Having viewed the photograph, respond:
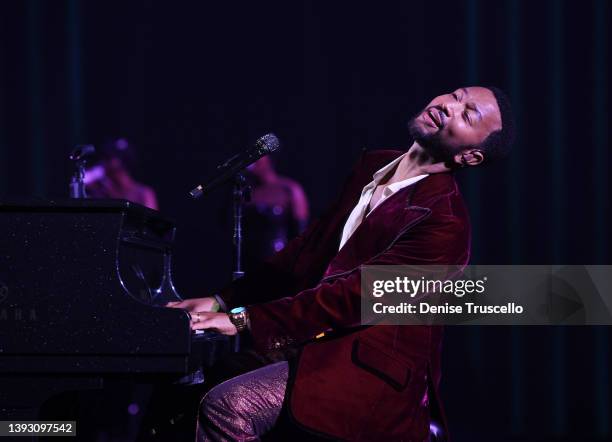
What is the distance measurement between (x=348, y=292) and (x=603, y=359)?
10.8 feet

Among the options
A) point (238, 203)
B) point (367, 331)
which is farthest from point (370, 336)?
point (238, 203)

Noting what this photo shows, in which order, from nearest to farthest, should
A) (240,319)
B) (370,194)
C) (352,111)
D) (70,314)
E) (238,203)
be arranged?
1. (70,314)
2. (240,319)
3. (370,194)
4. (238,203)
5. (352,111)

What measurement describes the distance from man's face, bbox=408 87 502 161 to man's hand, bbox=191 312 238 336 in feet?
2.84

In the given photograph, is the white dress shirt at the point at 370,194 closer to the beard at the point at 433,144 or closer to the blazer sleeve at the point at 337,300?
the beard at the point at 433,144

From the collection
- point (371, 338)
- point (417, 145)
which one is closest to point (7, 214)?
point (371, 338)

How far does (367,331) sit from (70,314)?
2.56ft

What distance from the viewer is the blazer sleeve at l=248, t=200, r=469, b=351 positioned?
6.50 feet

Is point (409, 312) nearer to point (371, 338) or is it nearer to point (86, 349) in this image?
point (371, 338)

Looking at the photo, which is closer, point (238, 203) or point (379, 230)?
point (379, 230)

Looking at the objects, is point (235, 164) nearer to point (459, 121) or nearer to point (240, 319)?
point (240, 319)

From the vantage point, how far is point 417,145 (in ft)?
7.86

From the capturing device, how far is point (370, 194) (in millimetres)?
2395

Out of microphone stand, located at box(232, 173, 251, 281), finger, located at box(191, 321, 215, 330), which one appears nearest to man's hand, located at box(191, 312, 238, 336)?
finger, located at box(191, 321, 215, 330)

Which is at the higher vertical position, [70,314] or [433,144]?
[433,144]
